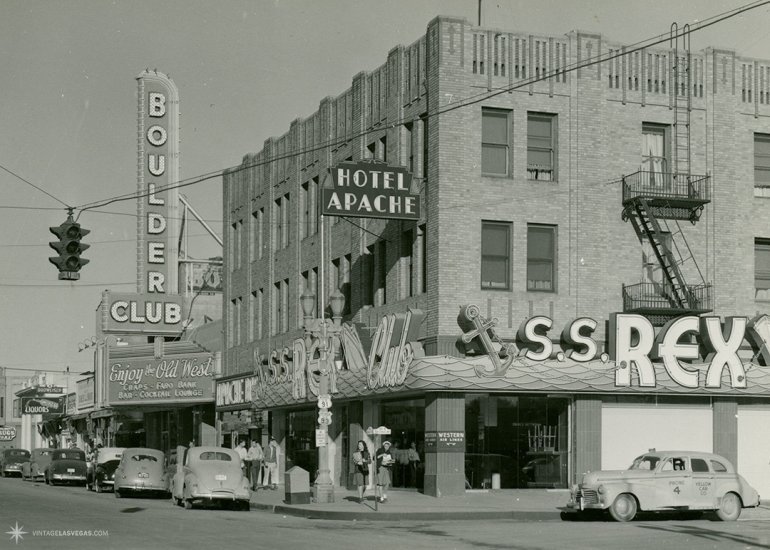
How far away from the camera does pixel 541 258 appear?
36.8 meters

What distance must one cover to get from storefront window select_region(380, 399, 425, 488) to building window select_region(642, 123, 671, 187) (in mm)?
9802

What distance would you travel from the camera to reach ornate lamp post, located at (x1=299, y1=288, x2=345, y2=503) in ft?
110

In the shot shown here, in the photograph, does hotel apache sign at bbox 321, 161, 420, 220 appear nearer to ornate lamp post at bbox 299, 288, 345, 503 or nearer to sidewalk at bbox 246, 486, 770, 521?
ornate lamp post at bbox 299, 288, 345, 503

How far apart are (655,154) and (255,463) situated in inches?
690

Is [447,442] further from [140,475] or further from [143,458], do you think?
[143,458]

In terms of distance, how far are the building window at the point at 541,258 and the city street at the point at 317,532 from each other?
955 centimetres

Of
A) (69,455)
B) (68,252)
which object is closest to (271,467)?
(69,455)

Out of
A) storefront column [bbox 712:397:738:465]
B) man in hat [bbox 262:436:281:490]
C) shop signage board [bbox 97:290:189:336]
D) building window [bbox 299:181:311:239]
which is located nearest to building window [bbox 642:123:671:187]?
storefront column [bbox 712:397:738:465]

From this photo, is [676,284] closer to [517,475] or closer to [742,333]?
[742,333]

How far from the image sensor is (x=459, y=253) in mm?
35875

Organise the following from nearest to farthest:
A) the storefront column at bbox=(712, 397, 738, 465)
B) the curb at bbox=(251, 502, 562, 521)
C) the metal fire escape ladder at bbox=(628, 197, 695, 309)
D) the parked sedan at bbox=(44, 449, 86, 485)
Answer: the curb at bbox=(251, 502, 562, 521)
the metal fire escape ladder at bbox=(628, 197, 695, 309)
the storefront column at bbox=(712, 397, 738, 465)
the parked sedan at bbox=(44, 449, 86, 485)

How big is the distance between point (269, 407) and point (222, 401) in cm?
696

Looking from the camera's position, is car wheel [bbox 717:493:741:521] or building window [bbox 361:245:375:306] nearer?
car wheel [bbox 717:493:741:521]

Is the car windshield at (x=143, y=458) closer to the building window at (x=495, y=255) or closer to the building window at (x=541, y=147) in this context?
the building window at (x=495, y=255)
